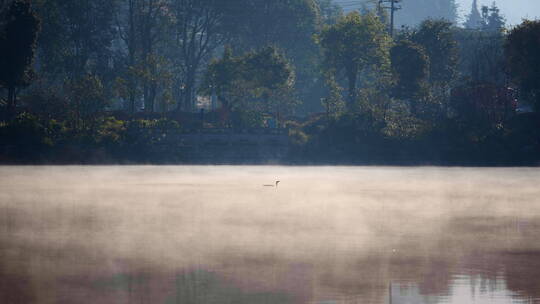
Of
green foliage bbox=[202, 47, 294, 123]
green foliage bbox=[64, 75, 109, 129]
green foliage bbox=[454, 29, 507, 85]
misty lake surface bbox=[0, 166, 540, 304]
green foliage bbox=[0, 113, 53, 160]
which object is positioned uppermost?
green foliage bbox=[454, 29, 507, 85]

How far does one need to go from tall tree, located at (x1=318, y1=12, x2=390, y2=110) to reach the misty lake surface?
48.1 m

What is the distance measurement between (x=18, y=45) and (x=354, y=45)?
35.1 meters

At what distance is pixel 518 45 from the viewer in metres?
75.9

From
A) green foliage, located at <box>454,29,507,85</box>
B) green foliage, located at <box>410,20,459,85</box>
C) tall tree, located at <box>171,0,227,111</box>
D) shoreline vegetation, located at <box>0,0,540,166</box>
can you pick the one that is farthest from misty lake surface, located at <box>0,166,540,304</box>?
tall tree, located at <box>171,0,227,111</box>

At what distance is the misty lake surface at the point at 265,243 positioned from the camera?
15.6 meters

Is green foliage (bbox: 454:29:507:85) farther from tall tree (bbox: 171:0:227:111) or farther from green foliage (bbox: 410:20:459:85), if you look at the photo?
tall tree (bbox: 171:0:227:111)

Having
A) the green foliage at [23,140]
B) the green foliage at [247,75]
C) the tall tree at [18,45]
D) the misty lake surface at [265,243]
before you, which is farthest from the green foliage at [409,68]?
the misty lake surface at [265,243]

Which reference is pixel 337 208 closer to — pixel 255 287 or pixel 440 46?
pixel 255 287

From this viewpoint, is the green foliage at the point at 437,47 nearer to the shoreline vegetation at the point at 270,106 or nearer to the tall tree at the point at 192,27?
the shoreline vegetation at the point at 270,106

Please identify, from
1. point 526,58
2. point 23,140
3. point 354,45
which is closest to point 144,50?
point 354,45

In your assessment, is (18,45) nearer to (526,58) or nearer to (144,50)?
(144,50)

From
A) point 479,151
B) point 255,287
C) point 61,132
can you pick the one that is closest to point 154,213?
point 255,287

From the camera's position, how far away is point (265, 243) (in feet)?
72.0

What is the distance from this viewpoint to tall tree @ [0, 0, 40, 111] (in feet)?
223
